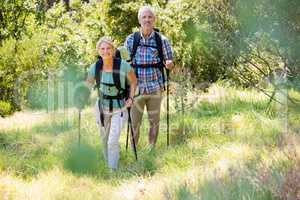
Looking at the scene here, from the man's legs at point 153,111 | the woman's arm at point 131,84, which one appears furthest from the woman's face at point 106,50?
the man's legs at point 153,111

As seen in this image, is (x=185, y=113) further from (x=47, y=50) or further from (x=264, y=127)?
(x=47, y=50)

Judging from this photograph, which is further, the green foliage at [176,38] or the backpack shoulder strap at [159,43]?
the backpack shoulder strap at [159,43]

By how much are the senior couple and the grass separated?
364 millimetres

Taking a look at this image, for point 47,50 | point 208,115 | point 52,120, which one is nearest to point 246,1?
point 208,115

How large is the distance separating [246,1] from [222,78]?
6.53 m

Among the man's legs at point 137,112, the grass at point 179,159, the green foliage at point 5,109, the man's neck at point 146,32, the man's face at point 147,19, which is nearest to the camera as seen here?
the grass at point 179,159

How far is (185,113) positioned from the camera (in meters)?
9.21

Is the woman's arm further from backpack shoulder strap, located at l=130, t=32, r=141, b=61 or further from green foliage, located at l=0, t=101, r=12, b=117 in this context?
green foliage, located at l=0, t=101, r=12, b=117

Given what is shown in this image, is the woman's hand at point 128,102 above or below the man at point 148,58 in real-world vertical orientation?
below

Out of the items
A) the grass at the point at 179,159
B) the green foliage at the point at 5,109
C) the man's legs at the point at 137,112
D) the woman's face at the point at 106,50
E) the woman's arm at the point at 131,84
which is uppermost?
the woman's face at the point at 106,50

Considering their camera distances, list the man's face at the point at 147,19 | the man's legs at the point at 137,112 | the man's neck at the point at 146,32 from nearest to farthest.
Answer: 1. the man's face at the point at 147,19
2. the man's neck at the point at 146,32
3. the man's legs at the point at 137,112

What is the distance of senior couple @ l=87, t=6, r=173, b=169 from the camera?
6750 mm

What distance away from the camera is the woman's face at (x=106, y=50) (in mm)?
6695

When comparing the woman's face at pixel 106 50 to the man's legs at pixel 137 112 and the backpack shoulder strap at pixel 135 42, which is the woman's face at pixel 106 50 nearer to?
the backpack shoulder strap at pixel 135 42
